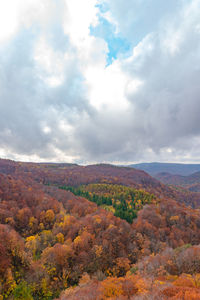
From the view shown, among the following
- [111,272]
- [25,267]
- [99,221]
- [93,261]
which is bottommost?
[111,272]

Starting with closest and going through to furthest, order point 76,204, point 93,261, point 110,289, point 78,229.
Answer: point 110,289
point 93,261
point 78,229
point 76,204

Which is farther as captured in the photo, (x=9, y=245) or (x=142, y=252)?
(x=142, y=252)

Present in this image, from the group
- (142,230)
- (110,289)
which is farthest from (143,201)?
(110,289)

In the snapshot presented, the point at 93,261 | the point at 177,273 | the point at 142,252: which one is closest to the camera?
the point at 177,273

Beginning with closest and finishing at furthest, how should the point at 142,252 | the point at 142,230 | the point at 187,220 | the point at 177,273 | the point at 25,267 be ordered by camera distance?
the point at 177,273 < the point at 25,267 < the point at 142,252 < the point at 142,230 < the point at 187,220

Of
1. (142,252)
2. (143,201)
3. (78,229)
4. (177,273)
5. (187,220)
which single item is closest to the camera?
(177,273)

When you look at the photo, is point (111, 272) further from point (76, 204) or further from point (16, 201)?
point (16, 201)

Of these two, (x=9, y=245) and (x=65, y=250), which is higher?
(x=9, y=245)

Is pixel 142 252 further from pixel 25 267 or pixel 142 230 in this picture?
pixel 25 267

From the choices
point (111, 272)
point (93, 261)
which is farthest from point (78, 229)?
point (111, 272)
